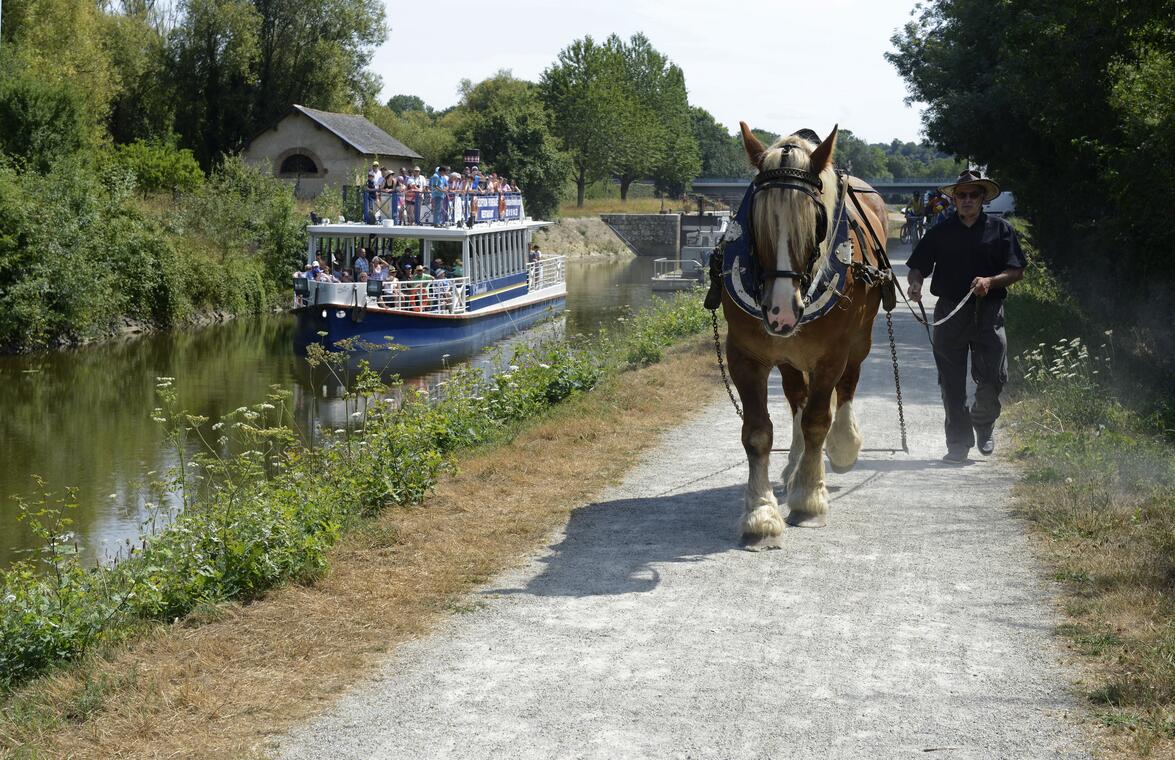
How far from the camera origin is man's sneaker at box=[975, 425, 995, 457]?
988 centimetres

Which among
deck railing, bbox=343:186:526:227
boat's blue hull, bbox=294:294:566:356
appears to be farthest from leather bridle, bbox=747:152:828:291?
deck railing, bbox=343:186:526:227

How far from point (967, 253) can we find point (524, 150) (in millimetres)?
64709

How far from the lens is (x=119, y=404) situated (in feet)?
68.7

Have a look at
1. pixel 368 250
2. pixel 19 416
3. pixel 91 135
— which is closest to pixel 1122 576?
pixel 19 416

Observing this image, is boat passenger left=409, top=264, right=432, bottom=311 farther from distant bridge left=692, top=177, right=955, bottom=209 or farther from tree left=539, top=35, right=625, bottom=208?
distant bridge left=692, top=177, right=955, bottom=209

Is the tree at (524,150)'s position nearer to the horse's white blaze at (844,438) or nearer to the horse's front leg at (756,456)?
the horse's white blaze at (844,438)

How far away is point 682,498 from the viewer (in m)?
8.52

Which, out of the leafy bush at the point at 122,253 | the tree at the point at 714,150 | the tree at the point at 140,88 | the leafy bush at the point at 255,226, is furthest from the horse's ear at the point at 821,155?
the tree at the point at 714,150

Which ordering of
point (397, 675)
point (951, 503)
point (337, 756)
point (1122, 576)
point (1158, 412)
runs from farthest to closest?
1. point (1158, 412)
2. point (951, 503)
3. point (1122, 576)
4. point (397, 675)
5. point (337, 756)

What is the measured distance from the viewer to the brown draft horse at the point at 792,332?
6684mm

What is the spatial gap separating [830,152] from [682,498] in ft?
8.86

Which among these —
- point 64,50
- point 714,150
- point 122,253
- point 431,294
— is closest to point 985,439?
point 431,294

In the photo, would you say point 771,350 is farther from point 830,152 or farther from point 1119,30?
point 1119,30

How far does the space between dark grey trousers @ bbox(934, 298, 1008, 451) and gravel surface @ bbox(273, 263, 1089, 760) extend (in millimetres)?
1671
